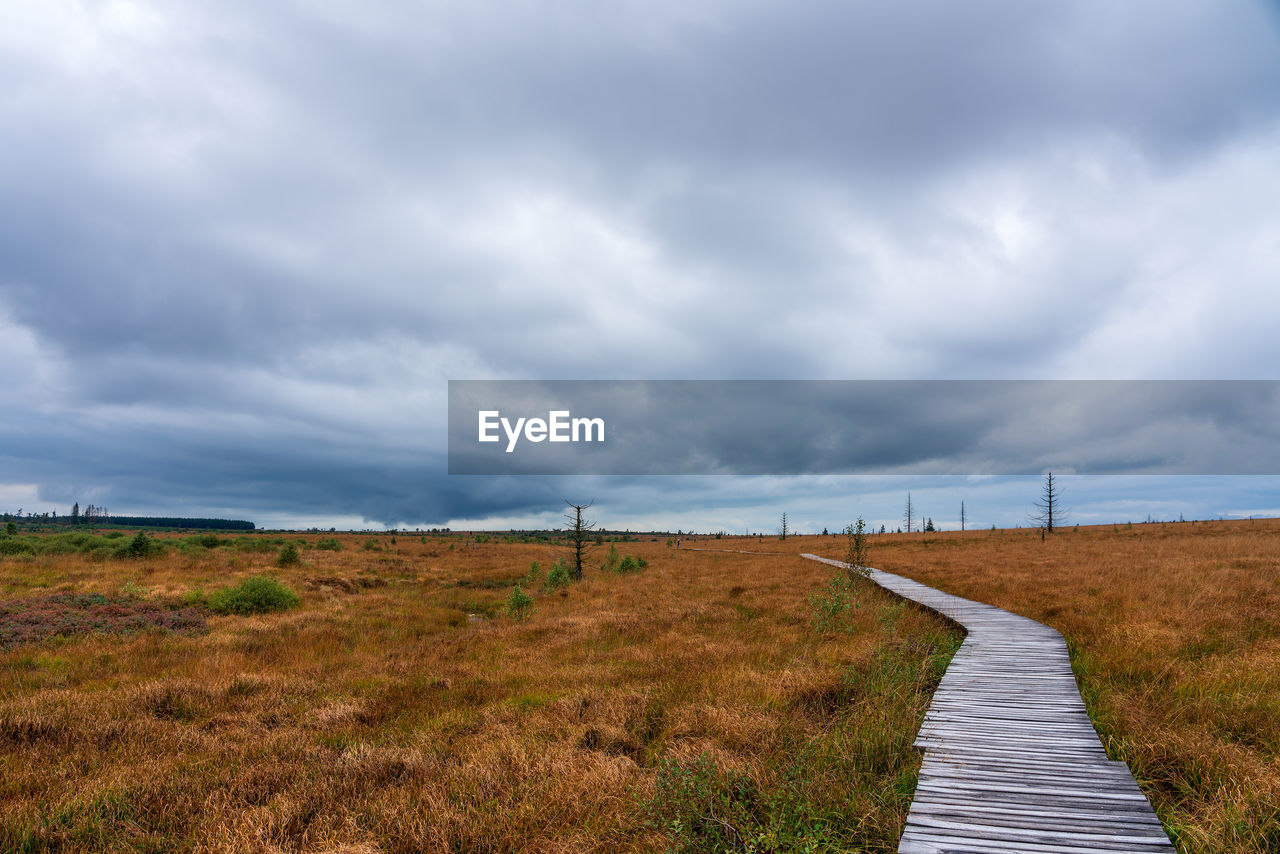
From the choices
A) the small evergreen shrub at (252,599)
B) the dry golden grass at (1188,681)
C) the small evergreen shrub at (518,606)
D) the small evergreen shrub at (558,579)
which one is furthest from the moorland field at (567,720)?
the small evergreen shrub at (558,579)

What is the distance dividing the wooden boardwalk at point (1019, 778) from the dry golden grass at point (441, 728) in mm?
415

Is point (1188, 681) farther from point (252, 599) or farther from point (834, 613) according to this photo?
point (252, 599)

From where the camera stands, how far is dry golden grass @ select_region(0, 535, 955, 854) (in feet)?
17.4

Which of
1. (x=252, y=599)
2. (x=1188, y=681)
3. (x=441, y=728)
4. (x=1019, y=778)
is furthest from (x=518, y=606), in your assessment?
(x=1188, y=681)

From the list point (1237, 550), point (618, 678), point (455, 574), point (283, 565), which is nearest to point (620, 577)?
point (455, 574)

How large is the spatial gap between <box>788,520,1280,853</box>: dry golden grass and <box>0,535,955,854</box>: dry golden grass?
223 centimetres

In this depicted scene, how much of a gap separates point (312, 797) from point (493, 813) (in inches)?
76.4

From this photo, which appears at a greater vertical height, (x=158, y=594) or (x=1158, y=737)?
(x=1158, y=737)

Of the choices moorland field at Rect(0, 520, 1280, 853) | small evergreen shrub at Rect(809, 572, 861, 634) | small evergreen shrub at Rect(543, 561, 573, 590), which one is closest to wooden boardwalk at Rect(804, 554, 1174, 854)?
moorland field at Rect(0, 520, 1280, 853)

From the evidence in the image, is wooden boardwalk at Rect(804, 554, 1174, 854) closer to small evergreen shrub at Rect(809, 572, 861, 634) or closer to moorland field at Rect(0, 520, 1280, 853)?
moorland field at Rect(0, 520, 1280, 853)

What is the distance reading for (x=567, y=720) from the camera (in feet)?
26.9

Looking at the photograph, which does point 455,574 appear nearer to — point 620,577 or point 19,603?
point 620,577

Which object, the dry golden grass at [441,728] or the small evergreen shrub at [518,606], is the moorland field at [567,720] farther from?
the small evergreen shrub at [518,606]

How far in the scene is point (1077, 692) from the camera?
770cm
